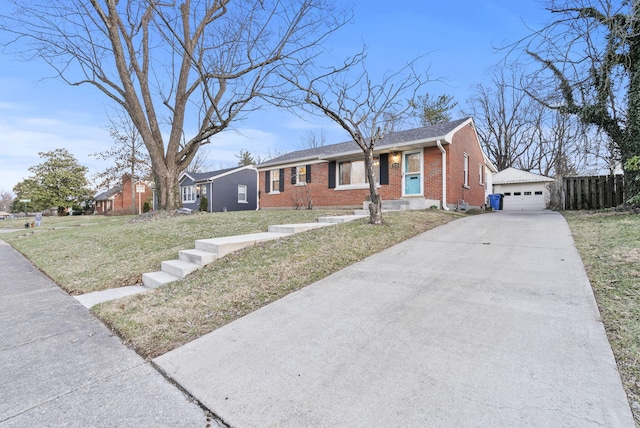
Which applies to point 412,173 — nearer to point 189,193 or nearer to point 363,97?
point 363,97

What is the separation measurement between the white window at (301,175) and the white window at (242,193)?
411 inches

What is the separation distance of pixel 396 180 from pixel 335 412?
11497 mm

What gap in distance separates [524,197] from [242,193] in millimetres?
21030

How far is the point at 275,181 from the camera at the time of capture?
16969mm

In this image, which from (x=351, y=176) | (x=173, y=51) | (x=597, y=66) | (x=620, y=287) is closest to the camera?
(x=620, y=287)

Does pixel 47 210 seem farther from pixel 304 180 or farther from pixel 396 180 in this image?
pixel 396 180

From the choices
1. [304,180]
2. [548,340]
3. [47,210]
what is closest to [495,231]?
[548,340]

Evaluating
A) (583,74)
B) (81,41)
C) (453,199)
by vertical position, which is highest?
(81,41)

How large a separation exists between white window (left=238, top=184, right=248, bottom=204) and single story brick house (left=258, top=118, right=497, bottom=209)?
27.4ft

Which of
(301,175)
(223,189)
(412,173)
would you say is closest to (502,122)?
(412,173)

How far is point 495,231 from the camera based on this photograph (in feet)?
21.8

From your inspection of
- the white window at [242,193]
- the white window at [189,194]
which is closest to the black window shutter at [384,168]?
the white window at [242,193]

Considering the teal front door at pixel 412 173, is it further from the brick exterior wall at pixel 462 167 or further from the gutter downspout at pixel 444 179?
the brick exterior wall at pixel 462 167

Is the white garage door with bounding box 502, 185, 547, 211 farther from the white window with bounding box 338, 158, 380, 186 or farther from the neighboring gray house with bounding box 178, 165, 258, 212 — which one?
the neighboring gray house with bounding box 178, 165, 258, 212
